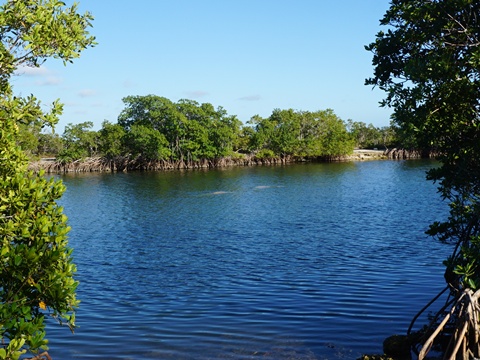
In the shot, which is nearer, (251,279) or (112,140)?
(251,279)

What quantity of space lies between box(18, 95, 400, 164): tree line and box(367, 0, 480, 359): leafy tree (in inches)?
3469

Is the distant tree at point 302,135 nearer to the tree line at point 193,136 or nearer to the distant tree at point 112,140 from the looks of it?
the tree line at point 193,136

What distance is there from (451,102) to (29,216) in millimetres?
9468

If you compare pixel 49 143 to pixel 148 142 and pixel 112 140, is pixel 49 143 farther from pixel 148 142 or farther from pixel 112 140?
pixel 148 142

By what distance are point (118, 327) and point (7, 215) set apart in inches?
348

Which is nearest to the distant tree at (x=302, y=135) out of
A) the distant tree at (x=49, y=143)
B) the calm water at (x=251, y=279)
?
the distant tree at (x=49, y=143)

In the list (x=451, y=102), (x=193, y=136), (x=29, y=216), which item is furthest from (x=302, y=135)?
(x=29, y=216)

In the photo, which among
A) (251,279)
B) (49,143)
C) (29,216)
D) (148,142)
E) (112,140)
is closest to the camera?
(29,216)

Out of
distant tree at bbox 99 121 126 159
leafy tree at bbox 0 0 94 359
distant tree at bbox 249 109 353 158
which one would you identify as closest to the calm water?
leafy tree at bbox 0 0 94 359

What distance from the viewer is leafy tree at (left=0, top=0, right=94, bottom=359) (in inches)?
277

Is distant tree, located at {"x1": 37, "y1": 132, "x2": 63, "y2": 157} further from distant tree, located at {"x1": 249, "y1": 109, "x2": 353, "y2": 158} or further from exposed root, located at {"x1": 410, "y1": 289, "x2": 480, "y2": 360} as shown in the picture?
exposed root, located at {"x1": 410, "y1": 289, "x2": 480, "y2": 360}

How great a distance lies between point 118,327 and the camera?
15367 mm

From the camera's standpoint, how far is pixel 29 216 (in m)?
7.49

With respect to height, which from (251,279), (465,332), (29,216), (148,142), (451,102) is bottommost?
(251,279)
